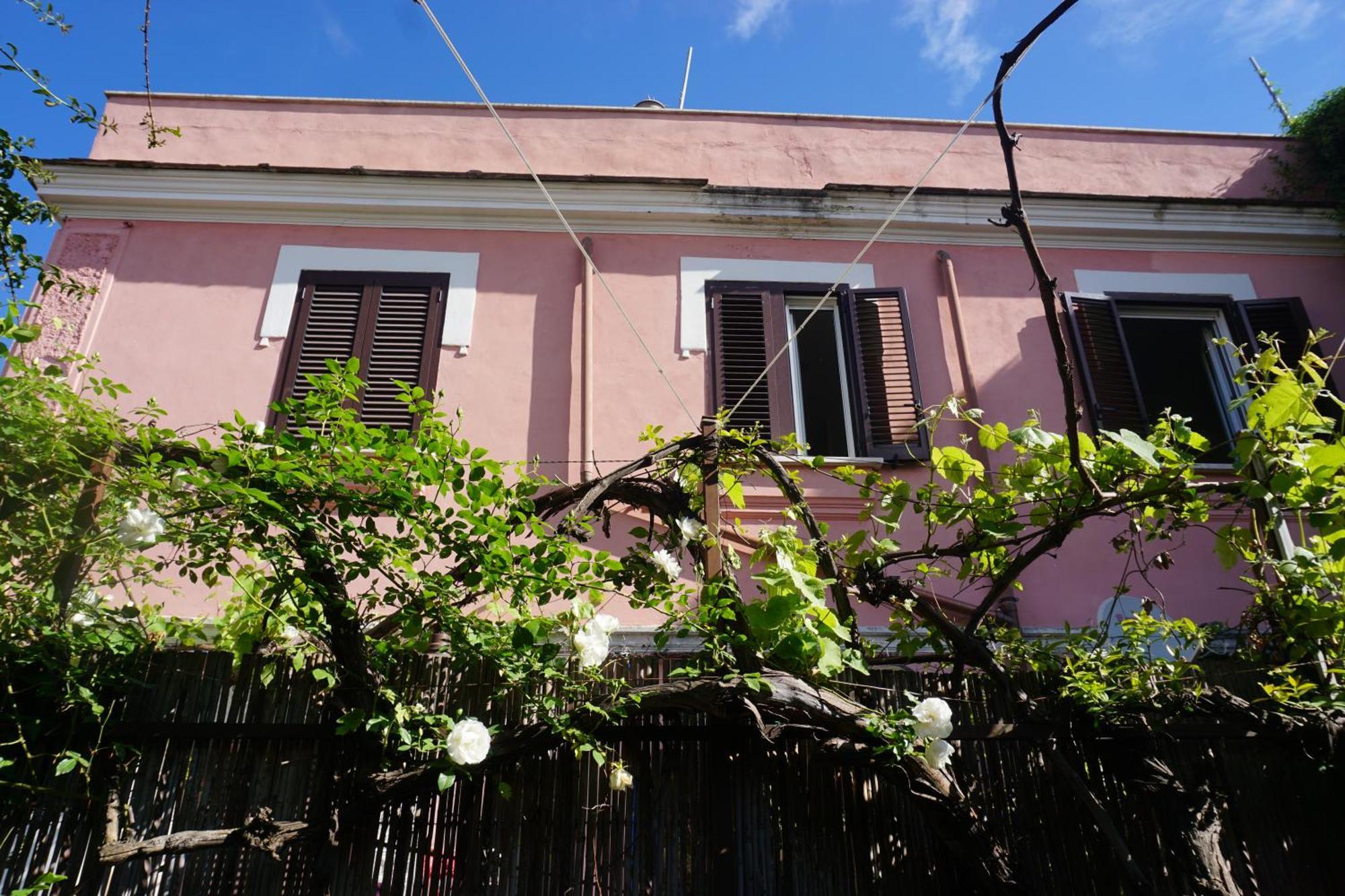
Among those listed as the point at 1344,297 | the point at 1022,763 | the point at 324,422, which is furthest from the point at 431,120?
the point at 1344,297

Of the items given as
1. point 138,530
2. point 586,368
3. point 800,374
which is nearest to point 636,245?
point 586,368

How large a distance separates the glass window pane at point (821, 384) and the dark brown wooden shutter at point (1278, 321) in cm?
282

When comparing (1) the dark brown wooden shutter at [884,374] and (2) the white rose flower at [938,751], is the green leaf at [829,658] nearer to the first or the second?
(2) the white rose flower at [938,751]

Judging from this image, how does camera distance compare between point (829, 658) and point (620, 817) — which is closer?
point (829, 658)

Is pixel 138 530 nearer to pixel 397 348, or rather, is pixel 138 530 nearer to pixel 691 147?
pixel 397 348

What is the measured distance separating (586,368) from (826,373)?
182 cm

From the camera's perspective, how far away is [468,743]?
9.08ft

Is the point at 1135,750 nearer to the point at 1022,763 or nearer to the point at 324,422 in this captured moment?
the point at 1022,763

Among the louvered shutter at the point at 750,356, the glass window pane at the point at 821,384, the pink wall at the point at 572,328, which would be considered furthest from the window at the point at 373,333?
the glass window pane at the point at 821,384

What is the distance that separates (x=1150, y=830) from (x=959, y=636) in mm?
962

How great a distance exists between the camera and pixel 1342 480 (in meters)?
3.12

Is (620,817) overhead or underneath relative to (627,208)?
underneath

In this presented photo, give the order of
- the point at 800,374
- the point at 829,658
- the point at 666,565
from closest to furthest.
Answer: the point at 829,658 → the point at 666,565 → the point at 800,374

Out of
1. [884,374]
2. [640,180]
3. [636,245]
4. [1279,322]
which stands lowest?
[884,374]
